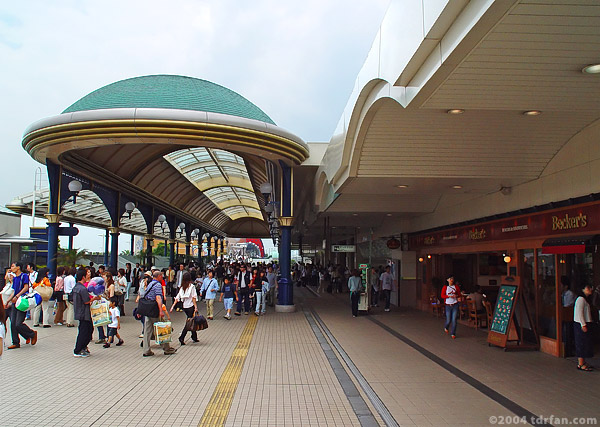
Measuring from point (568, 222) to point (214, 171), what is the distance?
901 inches

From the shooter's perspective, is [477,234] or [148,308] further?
[477,234]

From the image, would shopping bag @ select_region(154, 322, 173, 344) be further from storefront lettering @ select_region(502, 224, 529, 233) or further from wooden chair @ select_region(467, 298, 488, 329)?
wooden chair @ select_region(467, 298, 488, 329)

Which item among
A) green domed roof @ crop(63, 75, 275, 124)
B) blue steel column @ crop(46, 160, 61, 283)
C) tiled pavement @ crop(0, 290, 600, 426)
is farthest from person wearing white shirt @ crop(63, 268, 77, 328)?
green domed roof @ crop(63, 75, 275, 124)

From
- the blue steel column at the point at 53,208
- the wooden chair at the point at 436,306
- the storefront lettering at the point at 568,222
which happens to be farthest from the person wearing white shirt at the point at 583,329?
the blue steel column at the point at 53,208

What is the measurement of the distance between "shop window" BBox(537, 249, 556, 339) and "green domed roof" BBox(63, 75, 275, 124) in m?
9.96

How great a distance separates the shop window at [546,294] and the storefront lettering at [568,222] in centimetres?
74

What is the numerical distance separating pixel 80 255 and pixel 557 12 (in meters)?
20.2

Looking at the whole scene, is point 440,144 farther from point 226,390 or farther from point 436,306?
point 436,306

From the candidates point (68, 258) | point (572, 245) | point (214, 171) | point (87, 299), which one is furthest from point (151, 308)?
point (214, 171)

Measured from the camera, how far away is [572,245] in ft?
26.3

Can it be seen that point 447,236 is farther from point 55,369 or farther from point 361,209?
→ point 55,369

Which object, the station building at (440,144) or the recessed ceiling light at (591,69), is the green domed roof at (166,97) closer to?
the station building at (440,144)

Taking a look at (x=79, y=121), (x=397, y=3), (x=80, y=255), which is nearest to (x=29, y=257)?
(x=80, y=255)

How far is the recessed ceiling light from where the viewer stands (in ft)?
16.3
